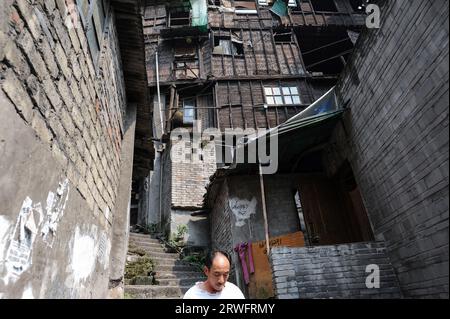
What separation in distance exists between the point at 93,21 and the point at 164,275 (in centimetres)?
592

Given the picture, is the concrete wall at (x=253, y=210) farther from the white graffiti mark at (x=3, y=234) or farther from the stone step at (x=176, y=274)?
the white graffiti mark at (x=3, y=234)

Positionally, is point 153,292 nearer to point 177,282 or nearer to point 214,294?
point 177,282

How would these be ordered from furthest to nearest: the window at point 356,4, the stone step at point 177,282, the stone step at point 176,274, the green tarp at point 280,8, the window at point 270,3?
the window at point 356,4, the window at point 270,3, the green tarp at point 280,8, the stone step at point 176,274, the stone step at point 177,282

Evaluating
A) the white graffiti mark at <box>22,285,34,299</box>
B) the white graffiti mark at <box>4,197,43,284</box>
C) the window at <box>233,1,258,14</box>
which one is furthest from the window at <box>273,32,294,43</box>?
the white graffiti mark at <box>22,285,34,299</box>

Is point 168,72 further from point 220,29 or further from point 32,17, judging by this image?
point 32,17

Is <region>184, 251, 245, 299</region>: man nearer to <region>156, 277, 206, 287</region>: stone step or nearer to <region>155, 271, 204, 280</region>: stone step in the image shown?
<region>156, 277, 206, 287</region>: stone step

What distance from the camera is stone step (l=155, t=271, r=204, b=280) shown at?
23.3 feet

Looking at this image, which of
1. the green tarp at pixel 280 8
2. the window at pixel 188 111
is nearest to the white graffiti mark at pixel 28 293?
the window at pixel 188 111

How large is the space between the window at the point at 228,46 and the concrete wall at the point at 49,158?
12.1 m

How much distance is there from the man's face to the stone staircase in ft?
12.8

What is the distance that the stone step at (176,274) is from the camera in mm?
7113

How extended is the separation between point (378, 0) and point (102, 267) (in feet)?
19.4

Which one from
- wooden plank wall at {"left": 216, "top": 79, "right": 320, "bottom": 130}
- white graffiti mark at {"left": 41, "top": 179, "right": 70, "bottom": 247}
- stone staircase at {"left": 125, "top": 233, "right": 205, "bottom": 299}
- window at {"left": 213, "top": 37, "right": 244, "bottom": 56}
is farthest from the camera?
window at {"left": 213, "top": 37, "right": 244, "bottom": 56}
